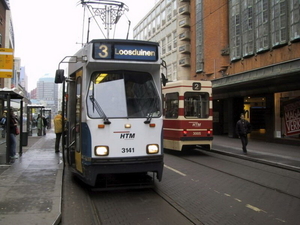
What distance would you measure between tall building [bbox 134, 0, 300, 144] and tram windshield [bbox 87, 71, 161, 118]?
9457 mm

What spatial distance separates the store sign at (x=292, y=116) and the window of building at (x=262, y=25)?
136 inches

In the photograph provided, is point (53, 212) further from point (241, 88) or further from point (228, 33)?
point (228, 33)

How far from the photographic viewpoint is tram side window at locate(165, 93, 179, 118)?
13.1 meters

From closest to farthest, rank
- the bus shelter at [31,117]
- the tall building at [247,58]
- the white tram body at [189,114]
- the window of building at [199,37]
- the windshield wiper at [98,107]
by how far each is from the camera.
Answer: the windshield wiper at [98,107] < the white tram body at [189,114] < the tall building at [247,58] < the bus shelter at [31,117] < the window of building at [199,37]

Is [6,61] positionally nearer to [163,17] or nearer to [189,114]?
[189,114]

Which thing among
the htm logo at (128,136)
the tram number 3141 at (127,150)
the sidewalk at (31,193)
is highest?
the htm logo at (128,136)

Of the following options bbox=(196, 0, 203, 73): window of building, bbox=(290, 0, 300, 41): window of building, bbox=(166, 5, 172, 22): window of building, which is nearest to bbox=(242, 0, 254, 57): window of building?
bbox=(290, 0, 300, 41): window of building

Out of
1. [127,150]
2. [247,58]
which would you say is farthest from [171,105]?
[247,58]

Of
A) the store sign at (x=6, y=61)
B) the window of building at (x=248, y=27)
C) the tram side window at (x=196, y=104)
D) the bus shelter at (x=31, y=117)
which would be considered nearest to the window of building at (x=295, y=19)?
the window of building at (x=248, y=27)

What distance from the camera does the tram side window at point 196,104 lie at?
511 inches

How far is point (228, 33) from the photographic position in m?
22.7

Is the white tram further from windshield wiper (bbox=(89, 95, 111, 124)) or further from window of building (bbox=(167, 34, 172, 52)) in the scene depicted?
window of building (bbox=(167, 34, 172, 52))

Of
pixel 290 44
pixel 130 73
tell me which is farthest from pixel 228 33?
pixel 130 73

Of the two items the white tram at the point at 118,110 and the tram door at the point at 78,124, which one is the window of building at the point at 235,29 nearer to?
the white tram at the point at 118,110
